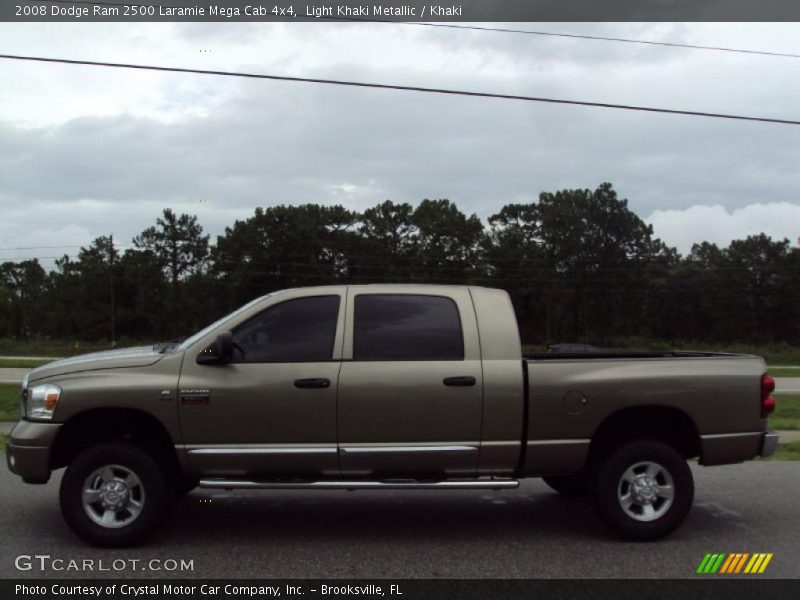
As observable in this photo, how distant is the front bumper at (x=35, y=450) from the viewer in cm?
538

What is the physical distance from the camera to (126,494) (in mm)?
5398

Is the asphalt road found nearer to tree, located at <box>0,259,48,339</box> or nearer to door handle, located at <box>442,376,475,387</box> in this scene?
door handle, located at <box>442,376,475,387</box>

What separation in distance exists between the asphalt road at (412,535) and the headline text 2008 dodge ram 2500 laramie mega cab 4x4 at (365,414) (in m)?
0.35

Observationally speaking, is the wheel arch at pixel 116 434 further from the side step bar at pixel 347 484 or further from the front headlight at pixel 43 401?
the side step bar at pixel 347 484

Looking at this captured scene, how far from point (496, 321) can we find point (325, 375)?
1392 mm

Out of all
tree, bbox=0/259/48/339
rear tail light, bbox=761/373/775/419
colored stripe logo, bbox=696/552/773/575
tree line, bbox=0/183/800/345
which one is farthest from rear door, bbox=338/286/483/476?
tree, bbox=0/259/48/339

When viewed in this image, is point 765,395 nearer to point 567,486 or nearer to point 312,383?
point 567,486

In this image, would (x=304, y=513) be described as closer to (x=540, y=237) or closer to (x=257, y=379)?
(x=257, y=379)

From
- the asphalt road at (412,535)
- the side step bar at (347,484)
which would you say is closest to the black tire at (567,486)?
the asphalt road at (412,535)

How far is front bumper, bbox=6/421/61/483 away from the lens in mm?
5375

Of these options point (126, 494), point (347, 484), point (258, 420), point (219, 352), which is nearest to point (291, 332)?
point (219, 352)

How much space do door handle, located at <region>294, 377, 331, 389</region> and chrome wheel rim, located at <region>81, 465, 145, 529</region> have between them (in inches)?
52.8
